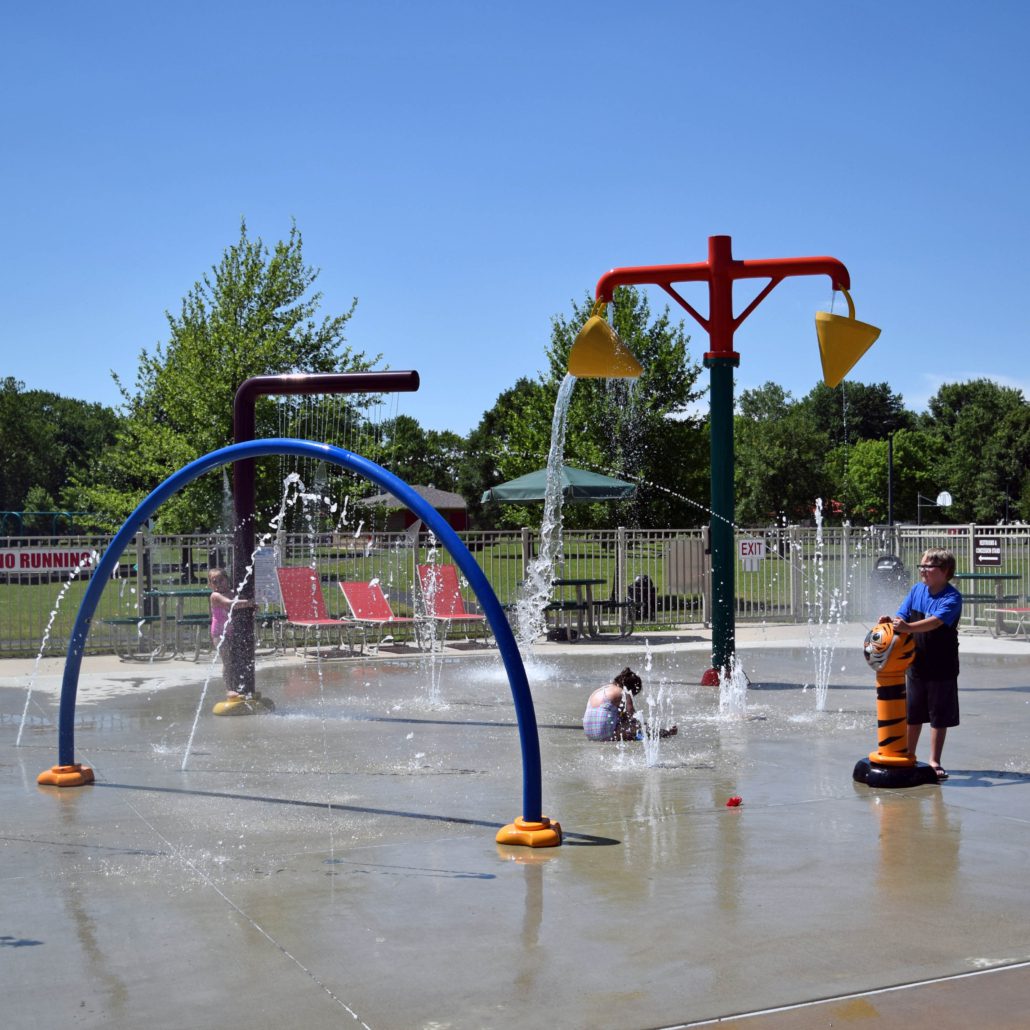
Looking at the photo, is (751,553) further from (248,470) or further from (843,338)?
(248,470)

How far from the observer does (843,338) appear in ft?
41.0

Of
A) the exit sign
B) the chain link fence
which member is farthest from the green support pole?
the exit sign

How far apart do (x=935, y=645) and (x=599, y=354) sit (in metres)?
5.56

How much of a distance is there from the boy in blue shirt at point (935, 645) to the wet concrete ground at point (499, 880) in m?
0.50

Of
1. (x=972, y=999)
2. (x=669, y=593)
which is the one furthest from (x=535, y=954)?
(x=669, y=593)

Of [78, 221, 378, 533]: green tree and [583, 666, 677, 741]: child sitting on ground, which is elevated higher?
[78, 221, 378, 533]: green tree

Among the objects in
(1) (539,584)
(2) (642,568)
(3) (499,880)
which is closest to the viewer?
(3) (499,880)

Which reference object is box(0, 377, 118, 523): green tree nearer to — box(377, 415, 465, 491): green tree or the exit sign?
box(377, 415, 465, 491): green tree

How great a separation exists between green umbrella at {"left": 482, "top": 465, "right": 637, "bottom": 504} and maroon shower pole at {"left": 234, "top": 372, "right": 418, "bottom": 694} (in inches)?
348

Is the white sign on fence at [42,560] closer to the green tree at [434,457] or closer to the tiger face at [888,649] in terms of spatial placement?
the tiger face at [888,649]

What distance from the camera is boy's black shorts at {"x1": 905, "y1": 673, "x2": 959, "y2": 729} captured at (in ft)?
26.4

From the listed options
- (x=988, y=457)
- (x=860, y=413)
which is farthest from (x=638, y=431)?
(x=860, y=413)

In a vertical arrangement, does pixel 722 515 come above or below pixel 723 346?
below

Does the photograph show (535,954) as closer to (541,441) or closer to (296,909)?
(296,909)
